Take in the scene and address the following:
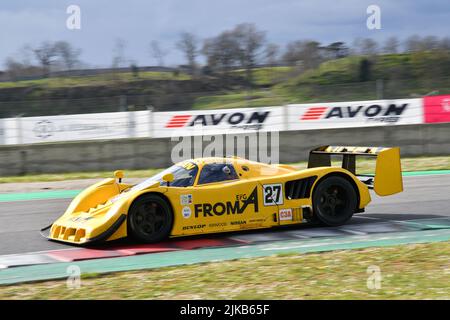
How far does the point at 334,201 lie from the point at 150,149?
9986 millimetres

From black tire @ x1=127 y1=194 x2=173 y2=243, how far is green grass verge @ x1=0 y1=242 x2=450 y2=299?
1.46 m

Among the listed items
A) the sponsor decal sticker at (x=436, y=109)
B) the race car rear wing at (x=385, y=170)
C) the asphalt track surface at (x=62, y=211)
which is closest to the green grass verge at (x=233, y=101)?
the sponsor decal sticker at (x=436, y=109)

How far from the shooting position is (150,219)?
28.9ft

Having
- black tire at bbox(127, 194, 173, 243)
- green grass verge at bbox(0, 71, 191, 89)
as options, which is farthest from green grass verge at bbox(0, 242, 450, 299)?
green grass verge at bbox(0, 71, 191, 89)

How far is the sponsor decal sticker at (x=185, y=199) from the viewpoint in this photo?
8.85 meters

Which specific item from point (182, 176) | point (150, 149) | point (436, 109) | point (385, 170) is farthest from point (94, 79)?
point (182, 176)

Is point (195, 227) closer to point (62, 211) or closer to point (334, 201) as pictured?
point (334, 201)

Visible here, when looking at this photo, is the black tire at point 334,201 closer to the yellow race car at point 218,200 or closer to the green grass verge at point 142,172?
the yellow race car at point 218,200

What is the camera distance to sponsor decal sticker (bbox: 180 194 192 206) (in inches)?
348

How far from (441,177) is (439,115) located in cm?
604

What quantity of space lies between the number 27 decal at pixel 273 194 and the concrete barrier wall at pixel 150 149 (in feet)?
32.6

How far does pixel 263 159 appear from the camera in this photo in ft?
63.0

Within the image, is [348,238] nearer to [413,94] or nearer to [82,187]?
[82,187]
